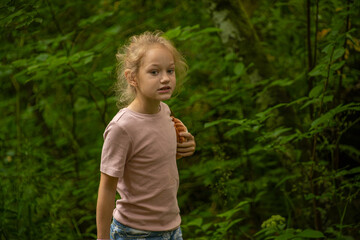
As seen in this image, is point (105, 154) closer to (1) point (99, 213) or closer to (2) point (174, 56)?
(1) point (99, 213)

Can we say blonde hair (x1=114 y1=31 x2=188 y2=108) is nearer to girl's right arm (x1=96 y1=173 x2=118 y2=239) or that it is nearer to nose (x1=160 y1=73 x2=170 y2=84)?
nose (x1=160 y1=73 x2=170 y2=84)

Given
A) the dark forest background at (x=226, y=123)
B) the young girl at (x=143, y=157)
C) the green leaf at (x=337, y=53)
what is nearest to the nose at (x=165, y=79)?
the young girl at (x=143, y=157)

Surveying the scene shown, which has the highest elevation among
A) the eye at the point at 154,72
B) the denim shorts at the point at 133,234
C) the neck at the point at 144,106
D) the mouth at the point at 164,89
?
the eye at the point at 154,72

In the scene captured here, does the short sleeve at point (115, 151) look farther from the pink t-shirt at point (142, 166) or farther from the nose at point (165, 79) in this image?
the nose at point (165, 79)

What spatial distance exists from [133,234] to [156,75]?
686 millimetres

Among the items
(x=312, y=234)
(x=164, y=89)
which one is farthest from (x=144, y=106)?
(x=312, y=234)

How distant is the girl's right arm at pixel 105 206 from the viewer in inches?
66.5

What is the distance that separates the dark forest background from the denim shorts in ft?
2.54

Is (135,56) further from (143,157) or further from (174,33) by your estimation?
(174,33)

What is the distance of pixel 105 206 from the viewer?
1.69 meters

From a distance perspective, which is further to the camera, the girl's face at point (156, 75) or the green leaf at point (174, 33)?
the green leaf at point (174, 33)

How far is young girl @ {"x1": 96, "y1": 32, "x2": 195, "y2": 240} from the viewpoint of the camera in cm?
170

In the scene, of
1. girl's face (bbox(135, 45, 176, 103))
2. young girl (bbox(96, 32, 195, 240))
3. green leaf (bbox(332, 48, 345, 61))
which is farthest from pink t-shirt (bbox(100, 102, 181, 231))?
green leaf (bbox(332, 48, 345, 61))

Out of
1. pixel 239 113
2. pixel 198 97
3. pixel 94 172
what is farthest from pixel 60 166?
pixel 239 113
